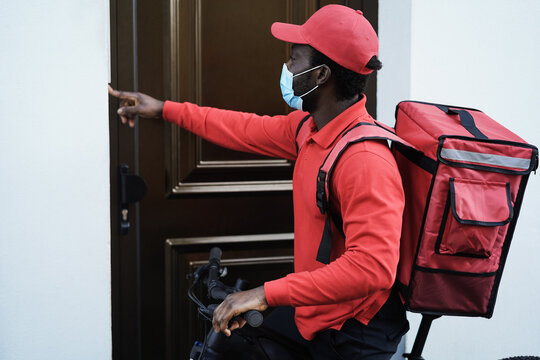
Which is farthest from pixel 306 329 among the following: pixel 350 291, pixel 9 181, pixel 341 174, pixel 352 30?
pixel 9 181

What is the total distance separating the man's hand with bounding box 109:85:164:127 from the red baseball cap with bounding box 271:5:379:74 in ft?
2.32

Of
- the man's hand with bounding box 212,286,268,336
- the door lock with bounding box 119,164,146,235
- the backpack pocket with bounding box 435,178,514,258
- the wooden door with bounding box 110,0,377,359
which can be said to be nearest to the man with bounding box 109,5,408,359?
the man's hand with bounding box 212,286,268,336

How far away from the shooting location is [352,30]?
149cm

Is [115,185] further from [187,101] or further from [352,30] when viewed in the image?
[352,30]

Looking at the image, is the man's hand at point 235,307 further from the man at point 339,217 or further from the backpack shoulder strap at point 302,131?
the backpack shoulder strap at point 302,131

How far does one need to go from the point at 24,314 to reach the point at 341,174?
125 centimetres

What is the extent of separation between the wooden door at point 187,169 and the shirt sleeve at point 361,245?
2.92ft

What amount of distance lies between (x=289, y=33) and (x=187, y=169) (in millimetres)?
812

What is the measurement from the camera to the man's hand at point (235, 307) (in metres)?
1.30

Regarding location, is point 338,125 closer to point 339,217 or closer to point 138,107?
point 339,217

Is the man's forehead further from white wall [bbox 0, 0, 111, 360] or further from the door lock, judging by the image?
the door lock

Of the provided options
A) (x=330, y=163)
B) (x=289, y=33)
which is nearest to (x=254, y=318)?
(x=330, y=163)

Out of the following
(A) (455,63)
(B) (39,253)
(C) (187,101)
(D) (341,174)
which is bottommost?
(B) (39,253)

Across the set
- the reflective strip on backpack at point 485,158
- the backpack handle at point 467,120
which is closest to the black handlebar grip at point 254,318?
the reflective strip on backpack at point 485,158
